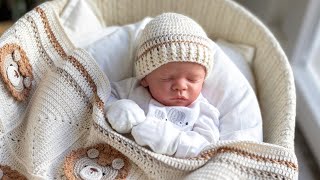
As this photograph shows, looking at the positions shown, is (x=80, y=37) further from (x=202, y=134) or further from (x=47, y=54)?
(x=202, y=134)

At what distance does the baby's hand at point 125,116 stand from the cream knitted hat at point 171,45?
11 cm

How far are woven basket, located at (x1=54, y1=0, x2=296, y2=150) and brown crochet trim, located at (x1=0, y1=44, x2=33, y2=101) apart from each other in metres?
0.29

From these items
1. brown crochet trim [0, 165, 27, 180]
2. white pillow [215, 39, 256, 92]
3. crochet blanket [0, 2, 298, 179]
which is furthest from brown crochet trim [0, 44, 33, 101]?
white pillow [215, 39, 256, 92]

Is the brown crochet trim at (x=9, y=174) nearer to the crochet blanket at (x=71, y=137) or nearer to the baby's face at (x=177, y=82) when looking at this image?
the crochet blanket at (x=71, y=137)

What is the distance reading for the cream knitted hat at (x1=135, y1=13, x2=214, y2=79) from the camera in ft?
3.20

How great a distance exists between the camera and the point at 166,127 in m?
0.92

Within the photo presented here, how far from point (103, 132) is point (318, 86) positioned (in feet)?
2.86

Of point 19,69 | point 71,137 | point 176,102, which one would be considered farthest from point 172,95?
point 19,69

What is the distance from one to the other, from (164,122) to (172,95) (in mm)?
91

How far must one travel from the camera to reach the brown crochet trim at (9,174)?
0.91 meters

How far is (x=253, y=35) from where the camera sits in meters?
1.29

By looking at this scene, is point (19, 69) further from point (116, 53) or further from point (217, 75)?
point (217, 75)

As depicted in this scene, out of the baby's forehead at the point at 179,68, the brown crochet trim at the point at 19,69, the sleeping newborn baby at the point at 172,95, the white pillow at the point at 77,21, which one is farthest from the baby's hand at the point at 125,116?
the white pillow at the point at 77,21

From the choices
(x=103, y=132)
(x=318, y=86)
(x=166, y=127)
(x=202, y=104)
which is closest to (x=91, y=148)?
(x=103, y=132)
